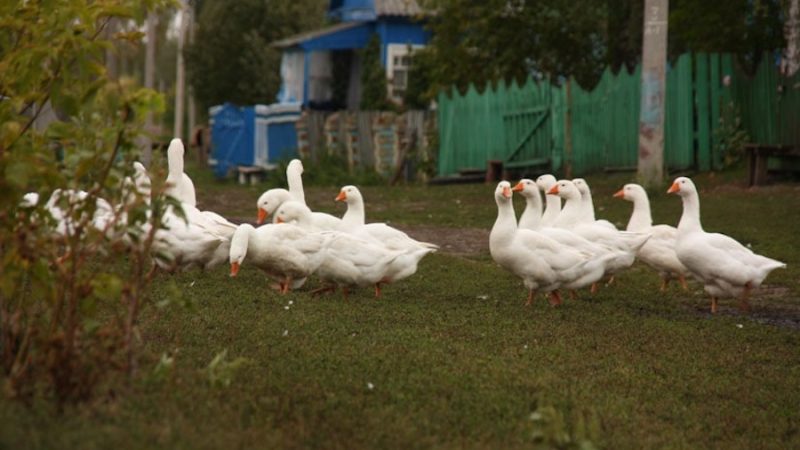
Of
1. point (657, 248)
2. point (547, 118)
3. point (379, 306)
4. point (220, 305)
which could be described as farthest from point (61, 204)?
point (547, 118)

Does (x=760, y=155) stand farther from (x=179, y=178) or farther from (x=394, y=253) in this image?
(x=394, y=253)

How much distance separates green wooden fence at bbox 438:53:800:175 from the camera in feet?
72.1

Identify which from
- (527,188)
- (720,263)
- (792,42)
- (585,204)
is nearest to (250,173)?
(792,42)

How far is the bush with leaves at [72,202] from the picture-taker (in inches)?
238

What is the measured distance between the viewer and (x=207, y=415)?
6090mm

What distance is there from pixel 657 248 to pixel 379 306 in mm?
2780

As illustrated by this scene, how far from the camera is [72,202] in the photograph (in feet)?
20.7

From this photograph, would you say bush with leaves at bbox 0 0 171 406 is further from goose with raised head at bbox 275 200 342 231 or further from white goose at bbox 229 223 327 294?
goose with raised head at bbox 275 200 342 231

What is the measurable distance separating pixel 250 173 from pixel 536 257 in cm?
2240

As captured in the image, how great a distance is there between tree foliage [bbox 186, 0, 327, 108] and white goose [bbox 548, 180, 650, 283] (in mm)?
33337

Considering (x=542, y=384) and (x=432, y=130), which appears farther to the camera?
(x=432, y=130)

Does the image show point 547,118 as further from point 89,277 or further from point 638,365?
point 89,277

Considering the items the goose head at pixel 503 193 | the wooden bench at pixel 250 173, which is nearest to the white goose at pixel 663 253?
the goose head at pixel 503 193

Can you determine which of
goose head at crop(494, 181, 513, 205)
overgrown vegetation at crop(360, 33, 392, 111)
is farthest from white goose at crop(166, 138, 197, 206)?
overgrown vegetation at crop(360, 33, 392, 111)
